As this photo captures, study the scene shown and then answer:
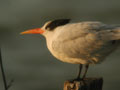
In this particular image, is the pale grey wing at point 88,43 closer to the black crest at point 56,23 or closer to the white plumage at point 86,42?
the white plumage at point 86,42

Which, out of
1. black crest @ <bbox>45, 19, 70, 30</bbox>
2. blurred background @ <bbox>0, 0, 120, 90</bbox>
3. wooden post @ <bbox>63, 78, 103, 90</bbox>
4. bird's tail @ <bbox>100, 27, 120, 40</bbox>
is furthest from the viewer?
blurred background @ <bbox>0, 0, 120, 90</bbox>

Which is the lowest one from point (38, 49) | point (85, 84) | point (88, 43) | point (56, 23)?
point (38, 49)

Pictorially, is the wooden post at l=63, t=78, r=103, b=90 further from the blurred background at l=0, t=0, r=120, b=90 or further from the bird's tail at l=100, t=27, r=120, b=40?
the blurred background at l=0, t=0, r=120, b=90

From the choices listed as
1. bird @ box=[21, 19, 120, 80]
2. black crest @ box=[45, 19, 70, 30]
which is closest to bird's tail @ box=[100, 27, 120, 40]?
bird @ box=[21, 19, 120, 80]

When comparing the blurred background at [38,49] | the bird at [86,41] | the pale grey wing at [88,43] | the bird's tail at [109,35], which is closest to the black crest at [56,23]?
the bird at [86,41]

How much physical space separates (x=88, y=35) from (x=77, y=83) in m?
0.89

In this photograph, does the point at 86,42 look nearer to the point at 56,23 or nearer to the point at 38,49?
the point at 56,23

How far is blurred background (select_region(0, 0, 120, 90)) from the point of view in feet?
36.9

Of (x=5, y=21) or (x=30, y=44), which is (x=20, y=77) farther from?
(x=5, y=21)

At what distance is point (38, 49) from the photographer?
11953 mm

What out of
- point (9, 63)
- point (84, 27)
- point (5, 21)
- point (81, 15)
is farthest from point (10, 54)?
point (84, 27)

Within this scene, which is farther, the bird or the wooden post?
the bird

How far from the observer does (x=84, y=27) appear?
20.4 feet

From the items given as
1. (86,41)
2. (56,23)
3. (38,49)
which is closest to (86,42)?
(86,41)
